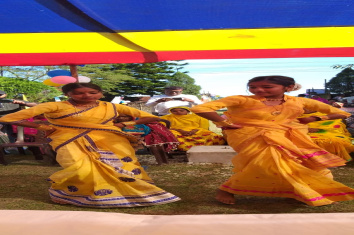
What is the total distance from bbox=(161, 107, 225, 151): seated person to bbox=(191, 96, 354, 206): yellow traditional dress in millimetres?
3383

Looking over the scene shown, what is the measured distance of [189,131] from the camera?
7684 mm

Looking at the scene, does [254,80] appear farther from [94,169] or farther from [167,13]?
[94,169]

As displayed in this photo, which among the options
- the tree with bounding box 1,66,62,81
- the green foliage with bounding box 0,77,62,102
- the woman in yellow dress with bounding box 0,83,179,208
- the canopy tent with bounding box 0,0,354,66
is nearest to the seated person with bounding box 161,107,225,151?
the canopy tent with bounding box 0,0,354,66

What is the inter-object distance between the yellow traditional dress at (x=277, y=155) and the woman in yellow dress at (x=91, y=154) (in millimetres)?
761

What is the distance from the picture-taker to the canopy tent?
4152 millimetres

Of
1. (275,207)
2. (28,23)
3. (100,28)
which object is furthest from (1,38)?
(275,207)

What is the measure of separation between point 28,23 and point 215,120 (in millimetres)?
2564

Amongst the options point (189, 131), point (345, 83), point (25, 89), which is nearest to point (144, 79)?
point (25, 89)

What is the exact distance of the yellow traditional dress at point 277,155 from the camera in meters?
3.63

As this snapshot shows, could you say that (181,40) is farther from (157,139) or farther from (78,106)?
(157,139)

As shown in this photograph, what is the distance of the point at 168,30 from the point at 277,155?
208 centimetres

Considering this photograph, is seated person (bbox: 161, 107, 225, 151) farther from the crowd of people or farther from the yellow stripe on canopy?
the crowd of people

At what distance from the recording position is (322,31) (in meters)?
4.81

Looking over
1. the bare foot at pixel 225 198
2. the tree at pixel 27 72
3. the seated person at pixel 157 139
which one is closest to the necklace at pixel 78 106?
the bare foot at pixel 225 198
